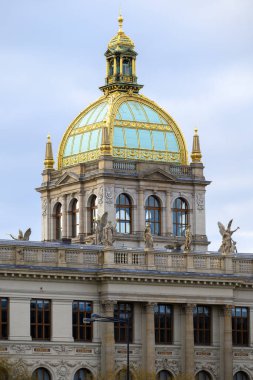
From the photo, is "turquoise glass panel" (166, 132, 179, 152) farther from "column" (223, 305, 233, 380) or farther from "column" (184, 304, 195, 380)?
"column" (184, 304, 195, 380)

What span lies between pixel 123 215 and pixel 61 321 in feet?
67.7

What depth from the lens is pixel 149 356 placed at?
5581 inches

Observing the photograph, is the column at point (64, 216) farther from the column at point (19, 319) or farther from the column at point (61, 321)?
the column at point (19, 319)

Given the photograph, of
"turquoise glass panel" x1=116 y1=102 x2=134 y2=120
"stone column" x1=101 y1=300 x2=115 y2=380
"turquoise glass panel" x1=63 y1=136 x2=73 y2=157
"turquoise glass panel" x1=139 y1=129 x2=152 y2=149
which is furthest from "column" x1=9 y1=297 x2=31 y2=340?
"turquoise glass panel" x1=116 y1=102 x2=134 y2=120

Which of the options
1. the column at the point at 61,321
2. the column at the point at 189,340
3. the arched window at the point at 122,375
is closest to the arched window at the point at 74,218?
the column at the point at 189,340

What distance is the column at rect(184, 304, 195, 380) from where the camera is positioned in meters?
143

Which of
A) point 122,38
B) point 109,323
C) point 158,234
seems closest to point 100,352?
point 109,323

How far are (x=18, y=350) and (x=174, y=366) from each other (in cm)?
1326

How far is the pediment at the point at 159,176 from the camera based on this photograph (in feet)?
522

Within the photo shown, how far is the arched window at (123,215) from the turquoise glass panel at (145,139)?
4658mm

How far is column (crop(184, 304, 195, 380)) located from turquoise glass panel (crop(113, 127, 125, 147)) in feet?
66.2

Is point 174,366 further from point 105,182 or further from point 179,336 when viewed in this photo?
point 105,182

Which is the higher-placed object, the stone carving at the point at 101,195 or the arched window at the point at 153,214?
the stone carving at the point at 101,195

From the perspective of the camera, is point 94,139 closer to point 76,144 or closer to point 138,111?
point 76,144
